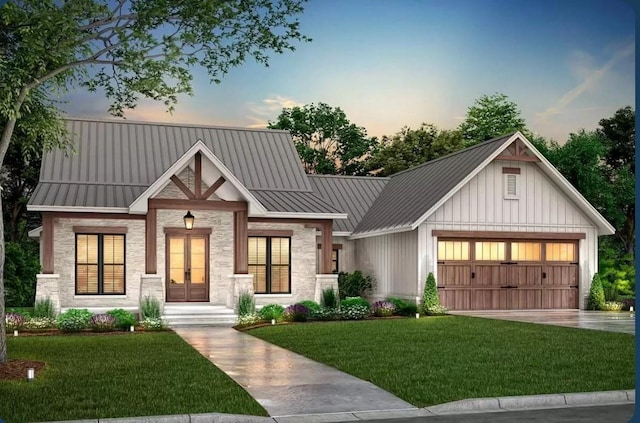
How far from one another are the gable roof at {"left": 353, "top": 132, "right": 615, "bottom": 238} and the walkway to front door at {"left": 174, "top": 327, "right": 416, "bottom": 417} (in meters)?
10.3

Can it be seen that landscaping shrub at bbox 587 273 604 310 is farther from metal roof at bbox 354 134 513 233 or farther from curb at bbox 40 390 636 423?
curb at bbox 40 390 636 423

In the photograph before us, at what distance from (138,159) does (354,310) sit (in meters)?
9.27

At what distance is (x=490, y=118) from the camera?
5188 cm

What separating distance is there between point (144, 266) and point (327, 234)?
553 centimetres

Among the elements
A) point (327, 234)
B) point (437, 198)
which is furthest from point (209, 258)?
point (437, 198)

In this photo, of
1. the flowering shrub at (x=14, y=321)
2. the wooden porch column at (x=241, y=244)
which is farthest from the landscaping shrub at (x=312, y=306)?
the flowering shrub at (x=14, y=321)

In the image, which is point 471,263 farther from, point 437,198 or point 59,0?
point 59,0

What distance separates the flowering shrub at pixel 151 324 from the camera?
19.8m

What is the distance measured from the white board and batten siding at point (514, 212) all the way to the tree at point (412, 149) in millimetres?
17302

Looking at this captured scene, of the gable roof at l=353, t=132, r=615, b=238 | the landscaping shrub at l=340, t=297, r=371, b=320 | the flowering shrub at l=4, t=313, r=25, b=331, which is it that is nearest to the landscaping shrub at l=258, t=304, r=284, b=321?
the landscaping shrub at l=340, t=297, r=371, b=320

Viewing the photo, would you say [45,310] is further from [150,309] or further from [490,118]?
[490,118]

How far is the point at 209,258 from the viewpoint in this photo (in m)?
24.6

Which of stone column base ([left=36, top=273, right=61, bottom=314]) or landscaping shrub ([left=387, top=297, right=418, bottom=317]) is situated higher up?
stone column base ([left=36, top=273, right=61, bottom=314])

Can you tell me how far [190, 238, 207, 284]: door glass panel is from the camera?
2455 cm
